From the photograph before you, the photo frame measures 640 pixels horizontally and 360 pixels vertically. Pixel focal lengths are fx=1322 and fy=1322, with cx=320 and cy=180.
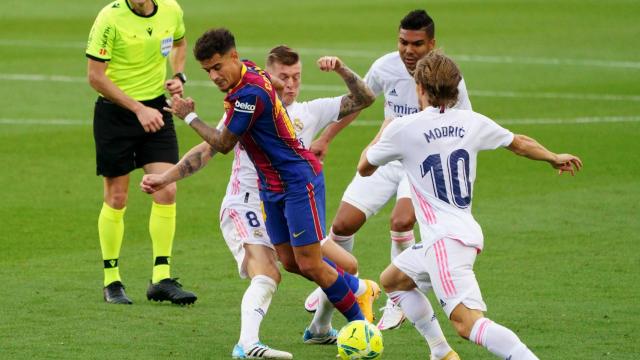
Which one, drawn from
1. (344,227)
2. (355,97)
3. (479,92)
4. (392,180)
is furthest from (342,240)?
(479,92)

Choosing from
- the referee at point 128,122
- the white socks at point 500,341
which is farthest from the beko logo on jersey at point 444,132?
the referee at point 128,122

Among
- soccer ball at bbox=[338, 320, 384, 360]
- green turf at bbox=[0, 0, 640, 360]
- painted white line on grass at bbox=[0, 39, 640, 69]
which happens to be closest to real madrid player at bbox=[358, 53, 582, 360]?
soccer ball at bbox=[338, 320, 384, 360]

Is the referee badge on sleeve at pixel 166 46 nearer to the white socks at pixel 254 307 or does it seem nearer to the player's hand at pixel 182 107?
the player's hand at pixel 182 107

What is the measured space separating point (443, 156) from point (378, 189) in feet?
9.28

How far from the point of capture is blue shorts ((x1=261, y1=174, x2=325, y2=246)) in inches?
336

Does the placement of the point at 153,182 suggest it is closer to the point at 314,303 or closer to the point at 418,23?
the point at 314,303

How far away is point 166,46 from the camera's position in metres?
11.0

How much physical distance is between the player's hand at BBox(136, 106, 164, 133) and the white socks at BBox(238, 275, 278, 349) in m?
1.90

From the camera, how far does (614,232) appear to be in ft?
42.7

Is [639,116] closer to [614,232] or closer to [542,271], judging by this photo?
[614,232]

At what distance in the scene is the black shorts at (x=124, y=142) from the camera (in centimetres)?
1065

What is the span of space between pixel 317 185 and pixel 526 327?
193 centimetres

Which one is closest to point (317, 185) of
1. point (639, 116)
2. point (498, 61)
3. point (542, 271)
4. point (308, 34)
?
point (542, 271)

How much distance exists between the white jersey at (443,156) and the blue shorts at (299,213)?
0.92 m
